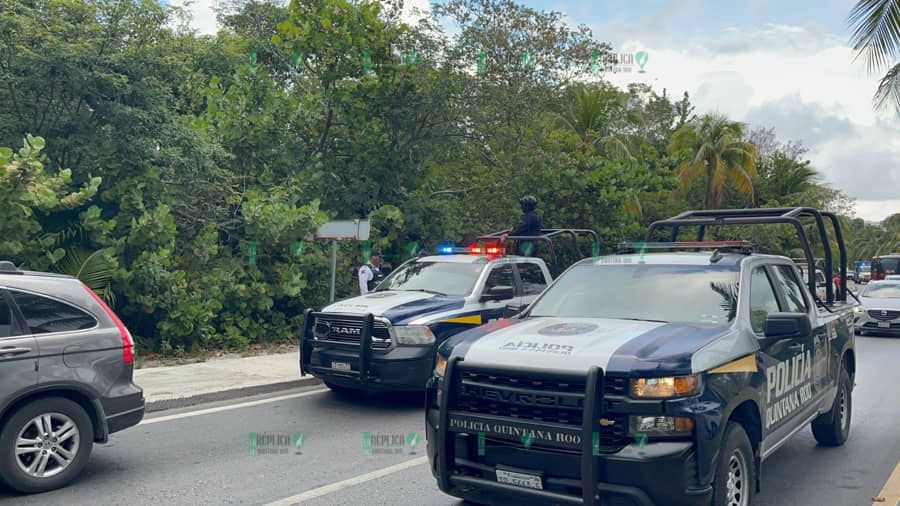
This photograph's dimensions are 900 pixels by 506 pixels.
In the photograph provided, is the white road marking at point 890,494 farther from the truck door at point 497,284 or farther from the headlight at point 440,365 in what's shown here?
the truck door at point 497,284

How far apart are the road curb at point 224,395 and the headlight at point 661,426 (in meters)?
5.74

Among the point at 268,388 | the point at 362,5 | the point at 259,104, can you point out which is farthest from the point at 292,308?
the point at 362,5

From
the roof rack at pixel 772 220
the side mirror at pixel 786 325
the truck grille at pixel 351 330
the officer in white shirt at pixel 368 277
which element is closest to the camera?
the side mirror at pixel 786 325

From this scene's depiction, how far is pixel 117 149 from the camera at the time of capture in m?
11.5

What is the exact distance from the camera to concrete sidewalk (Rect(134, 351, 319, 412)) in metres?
9.09

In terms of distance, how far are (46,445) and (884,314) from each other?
1919cm

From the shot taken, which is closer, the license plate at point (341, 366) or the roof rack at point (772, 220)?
the roof rack at point (772, 220)

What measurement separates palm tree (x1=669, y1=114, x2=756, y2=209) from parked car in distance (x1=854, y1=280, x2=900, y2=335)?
13637mm

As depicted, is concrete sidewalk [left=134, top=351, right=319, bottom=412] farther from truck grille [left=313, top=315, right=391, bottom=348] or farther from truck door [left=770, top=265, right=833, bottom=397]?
truck door [left=770, top=265, right=833, bottom=397]

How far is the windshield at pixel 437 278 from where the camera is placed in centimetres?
984

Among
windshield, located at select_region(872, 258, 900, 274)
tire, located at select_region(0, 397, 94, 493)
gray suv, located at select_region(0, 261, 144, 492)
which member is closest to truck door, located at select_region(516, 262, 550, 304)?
gray suv, located at select_region(0, 261, 144, 492)

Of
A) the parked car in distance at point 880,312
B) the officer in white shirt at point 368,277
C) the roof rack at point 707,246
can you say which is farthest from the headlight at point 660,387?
the parked car in distance at point 880,312

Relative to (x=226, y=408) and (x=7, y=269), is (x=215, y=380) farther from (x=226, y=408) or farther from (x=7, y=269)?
(x=7, y=269)

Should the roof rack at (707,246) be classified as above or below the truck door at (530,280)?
above
